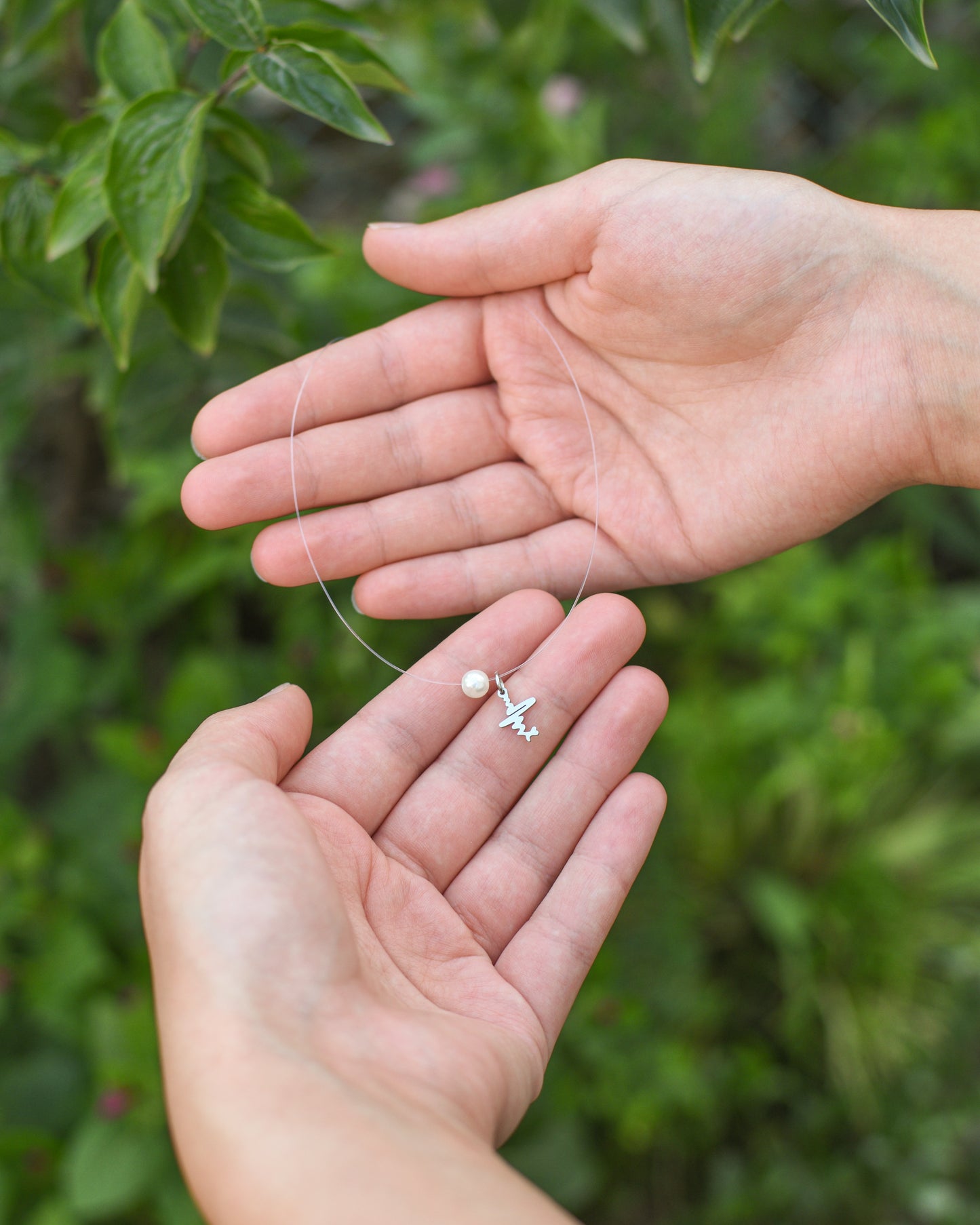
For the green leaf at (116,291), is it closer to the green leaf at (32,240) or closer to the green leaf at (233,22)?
the green leaf at (32,240)

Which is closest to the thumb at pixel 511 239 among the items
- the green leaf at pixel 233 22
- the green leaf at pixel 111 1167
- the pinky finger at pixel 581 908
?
the green leaf at pixel 233 22

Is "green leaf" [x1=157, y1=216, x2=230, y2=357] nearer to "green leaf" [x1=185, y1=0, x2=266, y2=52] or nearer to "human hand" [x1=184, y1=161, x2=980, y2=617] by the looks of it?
"human hand" [x1=184, y1=161, x2=980, y2=617]

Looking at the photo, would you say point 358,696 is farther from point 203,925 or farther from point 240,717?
point 203,925

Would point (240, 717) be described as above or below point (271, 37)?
below

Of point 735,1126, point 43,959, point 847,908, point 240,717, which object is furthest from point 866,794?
point 43,959

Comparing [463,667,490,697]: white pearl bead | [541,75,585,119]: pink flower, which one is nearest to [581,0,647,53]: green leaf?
[463,667,490,697]: white pearl bead

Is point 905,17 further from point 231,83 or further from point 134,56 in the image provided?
point 134,56
